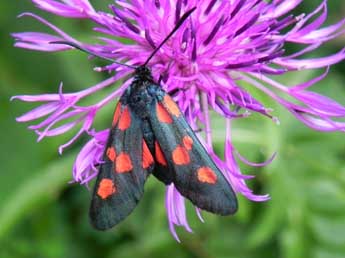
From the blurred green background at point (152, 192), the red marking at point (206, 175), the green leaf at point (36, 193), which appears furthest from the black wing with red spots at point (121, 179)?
the green leaf at point (36, 193)

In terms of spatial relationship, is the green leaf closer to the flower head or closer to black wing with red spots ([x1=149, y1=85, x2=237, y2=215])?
the flower head

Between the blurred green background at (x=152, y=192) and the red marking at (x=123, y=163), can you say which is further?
the blurred green background at (x=152, y=192)

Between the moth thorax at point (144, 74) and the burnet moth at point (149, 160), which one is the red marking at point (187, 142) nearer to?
the burnet moth at point (149, 160)

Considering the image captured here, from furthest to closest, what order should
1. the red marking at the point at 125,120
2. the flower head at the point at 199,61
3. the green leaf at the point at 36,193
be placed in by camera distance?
the green leaf at the point at 36,193 < the flower head at the point at 199,61 < the red marking at the point at 125,120

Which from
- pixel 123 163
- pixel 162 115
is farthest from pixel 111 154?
pixel 162 115

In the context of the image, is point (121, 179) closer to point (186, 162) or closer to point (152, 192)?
point (186, 162)

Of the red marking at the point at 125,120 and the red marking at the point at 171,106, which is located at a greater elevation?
the red marking at the point at 171,106

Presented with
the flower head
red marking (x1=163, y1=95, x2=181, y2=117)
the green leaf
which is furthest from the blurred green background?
red marking (x1=163, y1=95, x2=181, y2=117)
